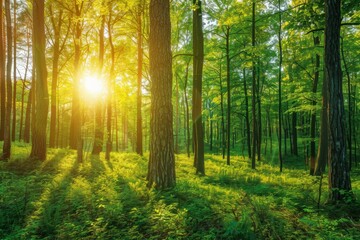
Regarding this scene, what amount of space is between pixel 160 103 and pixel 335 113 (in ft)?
14.6

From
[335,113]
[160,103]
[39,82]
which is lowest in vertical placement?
[335,113]

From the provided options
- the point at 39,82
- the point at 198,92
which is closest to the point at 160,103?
the point at 198,92

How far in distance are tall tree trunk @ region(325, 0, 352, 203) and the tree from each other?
13.4 feet

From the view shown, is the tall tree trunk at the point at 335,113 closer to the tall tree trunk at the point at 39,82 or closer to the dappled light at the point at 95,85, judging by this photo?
the tall tree trunk at the point at 39,82

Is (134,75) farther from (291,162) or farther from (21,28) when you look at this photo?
(291,162)

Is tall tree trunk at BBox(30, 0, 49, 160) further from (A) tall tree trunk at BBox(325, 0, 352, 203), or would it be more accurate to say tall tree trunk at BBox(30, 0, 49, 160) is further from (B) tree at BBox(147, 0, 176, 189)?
(A) tall tree trunk at BBox(325, 0, 352, 203)

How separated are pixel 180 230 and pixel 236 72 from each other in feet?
62.7

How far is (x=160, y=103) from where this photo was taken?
649cm

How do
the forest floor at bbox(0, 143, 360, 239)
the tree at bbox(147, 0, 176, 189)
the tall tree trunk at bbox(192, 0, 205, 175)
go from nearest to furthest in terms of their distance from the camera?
the forest floor at bbox(0, 143, 360, 239), the tree at bbox(147, 0, 176, 189), the tall tree trunk at bbox(192, 0, 205, 175)

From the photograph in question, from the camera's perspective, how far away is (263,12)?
16.6 metres

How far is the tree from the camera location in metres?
6.44

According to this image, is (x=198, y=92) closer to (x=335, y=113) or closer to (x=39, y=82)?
(x=335, y=113)

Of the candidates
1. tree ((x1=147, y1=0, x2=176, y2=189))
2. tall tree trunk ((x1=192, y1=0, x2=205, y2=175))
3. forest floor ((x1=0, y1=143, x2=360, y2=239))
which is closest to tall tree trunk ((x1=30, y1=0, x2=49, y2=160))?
forest floor ((x1=0, y1=143, x2=360, y2=239))

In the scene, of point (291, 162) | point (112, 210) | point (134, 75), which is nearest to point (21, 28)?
point (134, 75)
